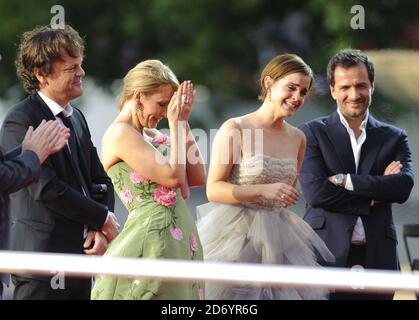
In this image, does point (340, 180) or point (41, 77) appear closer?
point (41, 77)

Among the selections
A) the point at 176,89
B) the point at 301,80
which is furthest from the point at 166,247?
the point at 301,80

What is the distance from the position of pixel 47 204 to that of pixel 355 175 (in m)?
1.09

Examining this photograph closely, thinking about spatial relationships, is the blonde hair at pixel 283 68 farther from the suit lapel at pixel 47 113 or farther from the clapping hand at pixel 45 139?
the clapping hand at pixel 45 139

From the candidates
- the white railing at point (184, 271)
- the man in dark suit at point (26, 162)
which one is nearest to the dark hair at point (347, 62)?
the white railing at point (184, 271)

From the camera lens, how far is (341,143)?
401cm

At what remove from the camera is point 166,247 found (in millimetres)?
3529

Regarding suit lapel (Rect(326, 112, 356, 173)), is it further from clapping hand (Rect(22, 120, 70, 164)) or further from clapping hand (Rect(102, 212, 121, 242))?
clapping hand (Rect(22, 120, 70, 164))

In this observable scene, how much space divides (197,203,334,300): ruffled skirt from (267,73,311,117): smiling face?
34 centimetres

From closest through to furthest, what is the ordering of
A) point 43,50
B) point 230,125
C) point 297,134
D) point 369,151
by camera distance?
point 43,50 < point 230,125 < point 297,134 < point 369,151

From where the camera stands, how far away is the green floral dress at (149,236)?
138 inches

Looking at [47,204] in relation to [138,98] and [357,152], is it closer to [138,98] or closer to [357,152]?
[138,98]

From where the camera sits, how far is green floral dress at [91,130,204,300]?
3516mm

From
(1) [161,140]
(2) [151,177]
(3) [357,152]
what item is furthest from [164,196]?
(3) [357,152]

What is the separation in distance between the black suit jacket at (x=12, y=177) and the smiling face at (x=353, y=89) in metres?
1.23
